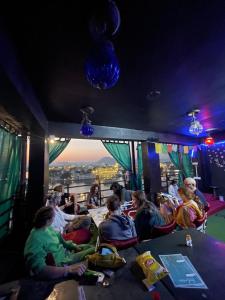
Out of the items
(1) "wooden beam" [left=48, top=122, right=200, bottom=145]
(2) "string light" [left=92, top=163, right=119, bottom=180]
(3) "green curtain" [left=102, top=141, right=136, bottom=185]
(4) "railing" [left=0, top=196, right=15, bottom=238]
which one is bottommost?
(4) "railing" [left=0, top=196, right=15, bottom=238]

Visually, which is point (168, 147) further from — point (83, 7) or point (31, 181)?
point (83, 7)

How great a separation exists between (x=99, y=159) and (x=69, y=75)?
349 centimetres

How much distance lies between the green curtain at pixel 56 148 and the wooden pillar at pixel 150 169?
7.43 ft

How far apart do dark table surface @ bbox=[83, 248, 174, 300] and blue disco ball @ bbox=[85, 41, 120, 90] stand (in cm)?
123

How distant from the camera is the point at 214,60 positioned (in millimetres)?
1459

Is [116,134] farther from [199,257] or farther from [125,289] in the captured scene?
[125,289]

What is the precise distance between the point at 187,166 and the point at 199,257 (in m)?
6.06

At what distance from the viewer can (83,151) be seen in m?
4.82

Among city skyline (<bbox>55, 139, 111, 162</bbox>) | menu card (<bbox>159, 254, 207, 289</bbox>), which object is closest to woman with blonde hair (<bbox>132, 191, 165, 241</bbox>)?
menu card (<bbox>159, 254, 207, 289</bbox>)

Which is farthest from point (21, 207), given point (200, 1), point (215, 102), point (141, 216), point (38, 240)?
point (215, 102)

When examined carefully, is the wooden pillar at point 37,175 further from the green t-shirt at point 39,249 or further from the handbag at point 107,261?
the handbag at point 107,261

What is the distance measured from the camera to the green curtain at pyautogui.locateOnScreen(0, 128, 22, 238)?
91.0 inches

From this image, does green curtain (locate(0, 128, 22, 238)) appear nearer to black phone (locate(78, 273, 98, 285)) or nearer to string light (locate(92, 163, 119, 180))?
black phone (locate(78, 273, 98, 285))

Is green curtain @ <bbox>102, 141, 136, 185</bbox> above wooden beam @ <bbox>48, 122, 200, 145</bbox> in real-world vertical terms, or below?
below
